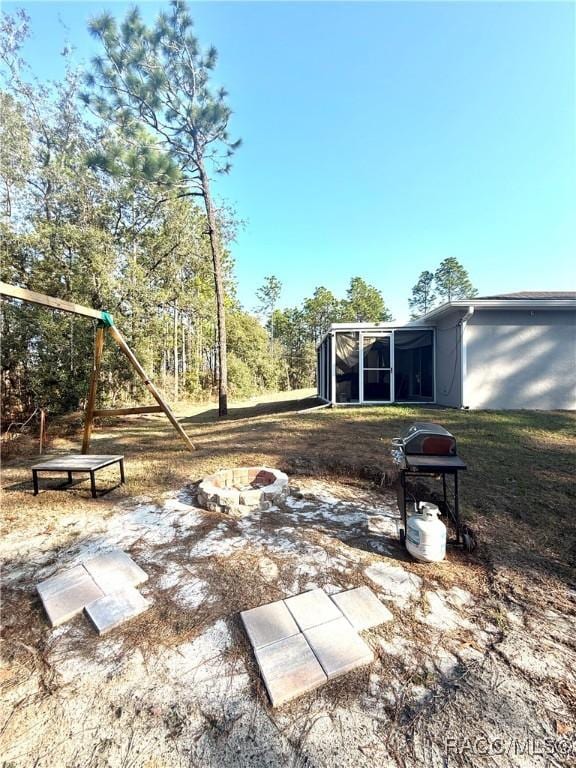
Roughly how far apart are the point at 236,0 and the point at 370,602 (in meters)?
8.78

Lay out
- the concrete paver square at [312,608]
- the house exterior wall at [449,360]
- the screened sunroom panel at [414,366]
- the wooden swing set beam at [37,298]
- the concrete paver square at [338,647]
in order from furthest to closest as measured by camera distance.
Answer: the screened sunroom panel at [414,366]
the house exterior wall at [449,360]
the wooden swing set beam at [37,298]
the concrete paver square at [312,608]
the concrete paver square at [338,647]

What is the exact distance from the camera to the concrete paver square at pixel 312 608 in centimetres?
165

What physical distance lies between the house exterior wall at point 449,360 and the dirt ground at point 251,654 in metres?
4.58

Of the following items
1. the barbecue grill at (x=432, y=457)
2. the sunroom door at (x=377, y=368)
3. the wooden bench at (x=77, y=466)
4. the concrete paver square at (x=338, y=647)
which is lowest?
the concrete paver square at (x=338, y=647)

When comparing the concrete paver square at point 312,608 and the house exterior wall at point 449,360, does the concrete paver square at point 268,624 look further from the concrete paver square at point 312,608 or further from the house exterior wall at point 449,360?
the house exterior wall at point 449,360

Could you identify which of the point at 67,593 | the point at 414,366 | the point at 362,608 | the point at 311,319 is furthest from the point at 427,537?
the point at 311,319

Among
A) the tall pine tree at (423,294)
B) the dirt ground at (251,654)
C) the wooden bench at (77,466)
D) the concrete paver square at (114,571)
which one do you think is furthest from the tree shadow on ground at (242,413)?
the tall pine tree at (423,294)

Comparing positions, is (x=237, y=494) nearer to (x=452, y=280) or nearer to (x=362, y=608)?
(x=362, y=608)

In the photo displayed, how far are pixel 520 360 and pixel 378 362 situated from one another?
326 cm

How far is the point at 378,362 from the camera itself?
9.02 m

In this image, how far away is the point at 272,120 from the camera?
8867mm

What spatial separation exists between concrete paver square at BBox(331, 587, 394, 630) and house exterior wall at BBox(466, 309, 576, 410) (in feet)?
22.8

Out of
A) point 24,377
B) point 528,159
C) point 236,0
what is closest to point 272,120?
point 236,0

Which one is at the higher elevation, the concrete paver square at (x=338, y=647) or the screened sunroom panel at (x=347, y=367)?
the screened sunroom panel at (x=347, y=367)
